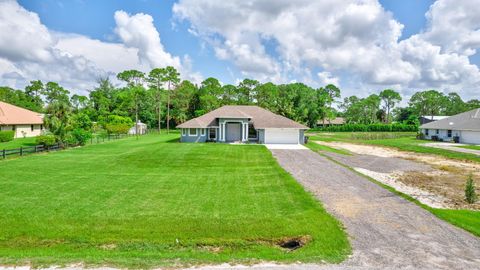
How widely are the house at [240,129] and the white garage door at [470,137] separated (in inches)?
909

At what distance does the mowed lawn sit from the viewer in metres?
6.82

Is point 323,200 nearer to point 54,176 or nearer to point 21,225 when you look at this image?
point 21,225

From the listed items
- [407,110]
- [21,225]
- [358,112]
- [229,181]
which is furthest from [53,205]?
[407,110]

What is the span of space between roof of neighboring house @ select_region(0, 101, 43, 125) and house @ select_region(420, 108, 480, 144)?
191 ft

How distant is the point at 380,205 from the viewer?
1041cm

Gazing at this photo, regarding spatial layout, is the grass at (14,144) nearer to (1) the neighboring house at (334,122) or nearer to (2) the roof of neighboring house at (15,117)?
(2) the roof of neighboring house at (15,117)

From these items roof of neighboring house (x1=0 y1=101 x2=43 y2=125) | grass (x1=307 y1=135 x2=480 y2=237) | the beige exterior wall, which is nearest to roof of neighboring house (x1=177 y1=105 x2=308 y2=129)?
grass (x1=307 y1=135 x2=480 y2=237)

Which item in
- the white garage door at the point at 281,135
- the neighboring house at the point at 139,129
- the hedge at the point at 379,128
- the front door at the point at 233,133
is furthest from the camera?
the hedge at the point at 379,128

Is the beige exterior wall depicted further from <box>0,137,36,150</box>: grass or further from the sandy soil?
the sandy soil

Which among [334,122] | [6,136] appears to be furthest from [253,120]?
[334,122]

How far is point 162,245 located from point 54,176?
37.3 ft

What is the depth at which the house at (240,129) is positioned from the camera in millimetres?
32062

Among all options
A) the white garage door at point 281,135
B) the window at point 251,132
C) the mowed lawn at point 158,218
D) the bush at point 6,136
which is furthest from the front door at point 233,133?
the bush at point 6,136

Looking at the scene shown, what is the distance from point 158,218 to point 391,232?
690 centimetres
